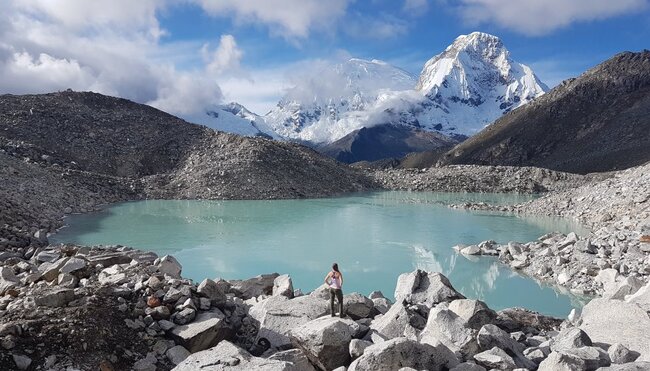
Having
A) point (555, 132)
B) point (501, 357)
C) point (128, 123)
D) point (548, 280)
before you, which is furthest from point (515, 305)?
point (555, 132)

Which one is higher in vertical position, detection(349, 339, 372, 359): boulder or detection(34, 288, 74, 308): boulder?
detection(34, 288, 74, 308): boulder

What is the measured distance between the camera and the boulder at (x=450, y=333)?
299 inches

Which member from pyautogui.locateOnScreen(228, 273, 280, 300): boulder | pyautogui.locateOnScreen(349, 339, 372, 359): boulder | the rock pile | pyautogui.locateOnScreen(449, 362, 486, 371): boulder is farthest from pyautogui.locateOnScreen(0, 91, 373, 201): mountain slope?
pyautogui.locateOnScreen(449, 362, 486, 371): boulder

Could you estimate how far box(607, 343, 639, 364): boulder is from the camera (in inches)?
273

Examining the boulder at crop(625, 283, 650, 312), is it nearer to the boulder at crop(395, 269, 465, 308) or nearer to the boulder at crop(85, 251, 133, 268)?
the boulder at crop(395, 269, 465, 308)

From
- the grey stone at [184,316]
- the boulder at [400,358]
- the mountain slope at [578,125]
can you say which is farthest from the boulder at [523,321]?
the mountain slope at [578,125]

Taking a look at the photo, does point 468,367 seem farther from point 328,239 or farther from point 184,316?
point 328,239

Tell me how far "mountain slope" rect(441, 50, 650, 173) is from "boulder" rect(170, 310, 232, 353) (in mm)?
106158

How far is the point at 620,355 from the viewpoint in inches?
276

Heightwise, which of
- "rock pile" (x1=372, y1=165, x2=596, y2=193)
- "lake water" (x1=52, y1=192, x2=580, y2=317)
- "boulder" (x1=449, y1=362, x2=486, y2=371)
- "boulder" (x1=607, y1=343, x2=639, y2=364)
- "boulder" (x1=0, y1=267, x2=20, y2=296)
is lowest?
"lake water" (x1=52, y1=192, x2=580, y2=317)

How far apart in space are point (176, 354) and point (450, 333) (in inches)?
174

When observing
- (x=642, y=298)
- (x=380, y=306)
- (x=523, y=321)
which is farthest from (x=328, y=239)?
(x=642, y=298)

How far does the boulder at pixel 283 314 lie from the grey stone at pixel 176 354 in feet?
4.13

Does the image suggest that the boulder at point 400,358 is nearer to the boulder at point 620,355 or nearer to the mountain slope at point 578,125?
the boulder at point 620,355
